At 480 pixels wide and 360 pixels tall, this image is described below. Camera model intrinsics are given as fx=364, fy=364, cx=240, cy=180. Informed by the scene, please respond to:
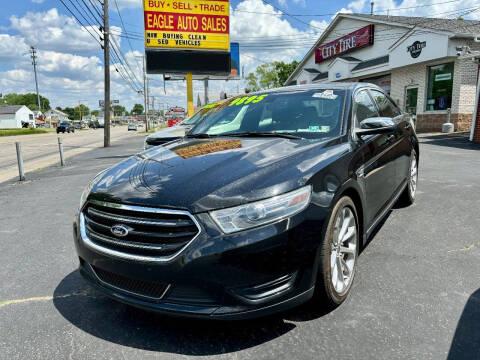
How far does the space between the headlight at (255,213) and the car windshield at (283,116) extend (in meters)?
1.08

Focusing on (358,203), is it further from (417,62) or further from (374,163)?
(417,62)

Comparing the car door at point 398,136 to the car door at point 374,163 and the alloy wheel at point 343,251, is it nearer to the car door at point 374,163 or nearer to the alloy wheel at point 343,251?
the car door at point 374,163

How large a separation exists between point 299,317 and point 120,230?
1309 mm

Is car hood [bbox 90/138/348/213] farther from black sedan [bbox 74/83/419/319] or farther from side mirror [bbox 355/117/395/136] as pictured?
side mirror [bbox 355/117/395/136]

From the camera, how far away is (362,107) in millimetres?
3510

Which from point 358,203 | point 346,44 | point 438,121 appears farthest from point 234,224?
point 346,44

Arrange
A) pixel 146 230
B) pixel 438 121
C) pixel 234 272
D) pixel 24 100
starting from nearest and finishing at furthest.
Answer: pixel 234 272 → pixel 146 230 → pixel 438 121 → pixel 24 100

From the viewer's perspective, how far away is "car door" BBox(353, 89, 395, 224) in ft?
9.88

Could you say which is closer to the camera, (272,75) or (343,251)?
(343,251)

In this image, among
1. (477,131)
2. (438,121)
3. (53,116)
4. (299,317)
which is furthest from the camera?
(53,116)

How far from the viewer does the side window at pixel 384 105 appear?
4.11 m

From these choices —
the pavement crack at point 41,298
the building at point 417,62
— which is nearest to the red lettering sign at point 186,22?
the building at point 417,62

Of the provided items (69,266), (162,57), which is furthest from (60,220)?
(162,57)

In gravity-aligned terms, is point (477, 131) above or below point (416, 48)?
below
